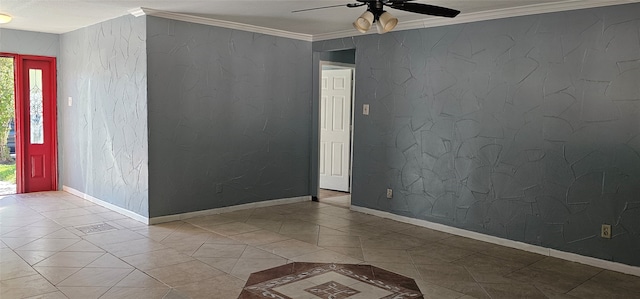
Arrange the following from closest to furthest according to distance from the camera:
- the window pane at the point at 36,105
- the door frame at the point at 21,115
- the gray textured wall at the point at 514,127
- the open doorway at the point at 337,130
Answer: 1. the gray textured wall at the point at 514,127
2. the door frame at the point at 21,115
3. the window pane at the point at 36,105
4. the open doorway at the point at 337,130

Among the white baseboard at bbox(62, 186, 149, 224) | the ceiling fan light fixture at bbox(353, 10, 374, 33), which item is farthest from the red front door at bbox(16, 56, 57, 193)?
the ceiling fan light fixture at bbox(353, 10, 374, 33)

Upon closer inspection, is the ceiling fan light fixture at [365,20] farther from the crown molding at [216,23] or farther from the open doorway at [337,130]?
the open doorway at [337,130]

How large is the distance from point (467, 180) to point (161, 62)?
3361 mm

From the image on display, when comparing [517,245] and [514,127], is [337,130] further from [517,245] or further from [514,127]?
[517,245]

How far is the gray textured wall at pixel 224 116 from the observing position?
5242 mm

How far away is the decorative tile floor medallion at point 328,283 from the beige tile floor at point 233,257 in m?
0.11

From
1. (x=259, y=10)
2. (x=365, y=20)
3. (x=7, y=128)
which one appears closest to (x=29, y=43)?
(x=7, y=128)

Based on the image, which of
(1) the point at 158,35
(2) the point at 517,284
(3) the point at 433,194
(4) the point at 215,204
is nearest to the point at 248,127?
(4) the point at 215,204

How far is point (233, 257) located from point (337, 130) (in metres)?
3.71

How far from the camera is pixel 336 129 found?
7.53 m

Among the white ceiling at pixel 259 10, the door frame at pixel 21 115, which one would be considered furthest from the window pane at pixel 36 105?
the white ceiling at pixel 259 10

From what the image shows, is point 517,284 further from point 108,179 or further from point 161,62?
point 108,179

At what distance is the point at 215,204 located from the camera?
228 inches

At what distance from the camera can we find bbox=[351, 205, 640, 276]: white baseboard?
4016 mm
